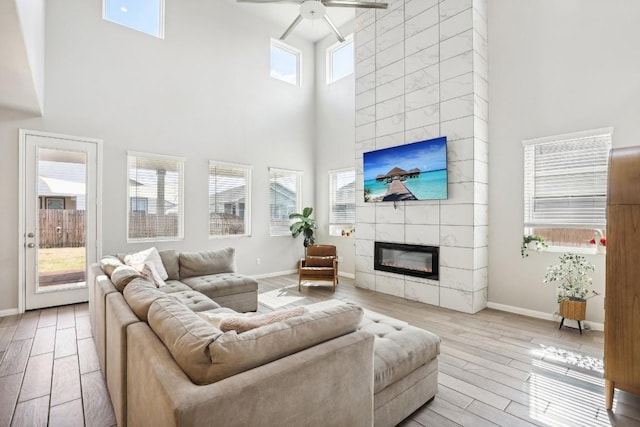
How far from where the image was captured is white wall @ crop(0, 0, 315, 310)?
4.38 meters

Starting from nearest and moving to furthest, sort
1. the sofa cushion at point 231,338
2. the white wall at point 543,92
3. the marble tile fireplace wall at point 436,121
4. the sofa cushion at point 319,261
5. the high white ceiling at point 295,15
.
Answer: the sofa cushion at point 231,338
the white wall at point 543,92
the marble tile fireplace wall at point 436,121
the sofa cushion at point 319,261
the high white ceiling at point 295,15

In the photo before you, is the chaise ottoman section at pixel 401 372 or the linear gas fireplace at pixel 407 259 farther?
the linear gas fireplace at pixel 407 259

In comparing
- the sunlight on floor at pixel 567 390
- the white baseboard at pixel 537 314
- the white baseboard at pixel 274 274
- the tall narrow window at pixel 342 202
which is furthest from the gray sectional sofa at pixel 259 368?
the tall narrow window at pixel 342 202

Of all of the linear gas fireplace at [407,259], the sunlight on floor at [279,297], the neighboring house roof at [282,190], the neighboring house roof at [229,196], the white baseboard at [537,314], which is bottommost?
the sunlight on floor at [279,297]

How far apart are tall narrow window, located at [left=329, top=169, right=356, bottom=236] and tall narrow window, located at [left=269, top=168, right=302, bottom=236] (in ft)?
2.52

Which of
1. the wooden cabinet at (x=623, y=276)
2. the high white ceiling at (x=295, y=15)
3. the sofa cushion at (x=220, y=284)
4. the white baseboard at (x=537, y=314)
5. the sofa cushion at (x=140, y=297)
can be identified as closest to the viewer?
the sofa cushion at (x=140, y=297)

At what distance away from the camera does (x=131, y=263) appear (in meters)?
3.79

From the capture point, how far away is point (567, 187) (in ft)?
12.8

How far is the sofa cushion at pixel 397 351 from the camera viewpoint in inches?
→ 74.5

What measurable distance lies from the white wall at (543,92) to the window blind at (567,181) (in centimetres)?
12

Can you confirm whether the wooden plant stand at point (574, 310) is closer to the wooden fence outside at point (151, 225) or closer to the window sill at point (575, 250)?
the window sill at point (575, 250)

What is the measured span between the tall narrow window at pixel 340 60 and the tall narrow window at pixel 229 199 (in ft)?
9.85

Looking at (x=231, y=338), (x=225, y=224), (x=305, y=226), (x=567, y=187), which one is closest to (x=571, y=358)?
(x=567, y=187)

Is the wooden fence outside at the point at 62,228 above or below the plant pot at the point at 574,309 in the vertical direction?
above
